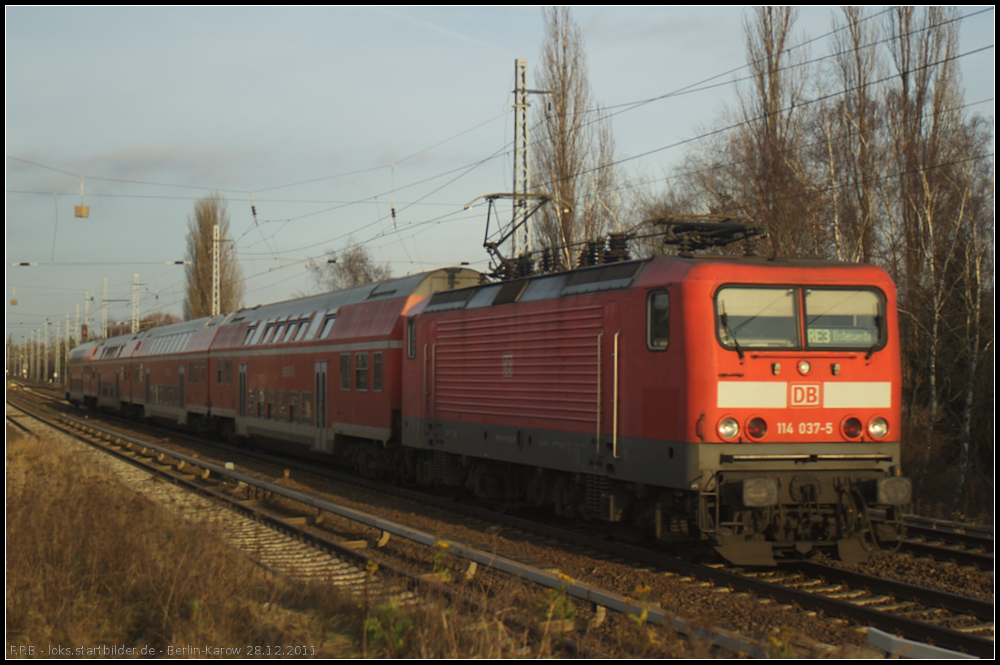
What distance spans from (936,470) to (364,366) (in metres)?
13.9

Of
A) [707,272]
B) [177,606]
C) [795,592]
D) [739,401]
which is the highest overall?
[707,272]

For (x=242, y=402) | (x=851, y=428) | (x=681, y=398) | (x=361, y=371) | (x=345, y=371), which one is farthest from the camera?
(x=242, y=402)

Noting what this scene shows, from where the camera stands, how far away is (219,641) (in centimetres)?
645

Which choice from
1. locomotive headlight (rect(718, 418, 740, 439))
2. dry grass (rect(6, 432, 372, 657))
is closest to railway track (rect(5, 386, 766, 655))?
dry grass (rect(6, 432, 372, 657))

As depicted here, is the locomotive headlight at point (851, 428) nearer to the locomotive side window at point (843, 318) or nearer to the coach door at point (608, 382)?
the locomotive side window at point (843, 318)

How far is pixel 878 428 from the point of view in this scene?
9219mm

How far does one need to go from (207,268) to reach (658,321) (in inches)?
2432

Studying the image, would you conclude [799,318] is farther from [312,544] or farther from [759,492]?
[312,544]

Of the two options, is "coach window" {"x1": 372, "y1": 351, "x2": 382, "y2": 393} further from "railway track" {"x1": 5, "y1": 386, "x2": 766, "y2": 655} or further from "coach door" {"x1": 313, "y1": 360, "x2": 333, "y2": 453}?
"railway track" {"x1": 5, "y1": 386, "x2": 766, "y2": 655}

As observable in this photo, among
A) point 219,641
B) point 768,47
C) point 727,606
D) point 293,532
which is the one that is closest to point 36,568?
point 219,641

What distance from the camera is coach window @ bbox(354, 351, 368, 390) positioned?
55.4 feet

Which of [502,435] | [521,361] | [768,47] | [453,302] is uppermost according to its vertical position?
[768,47]

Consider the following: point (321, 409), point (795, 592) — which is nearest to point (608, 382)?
point (795, 592)

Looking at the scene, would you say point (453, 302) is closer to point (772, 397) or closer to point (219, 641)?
point (772, 397)
